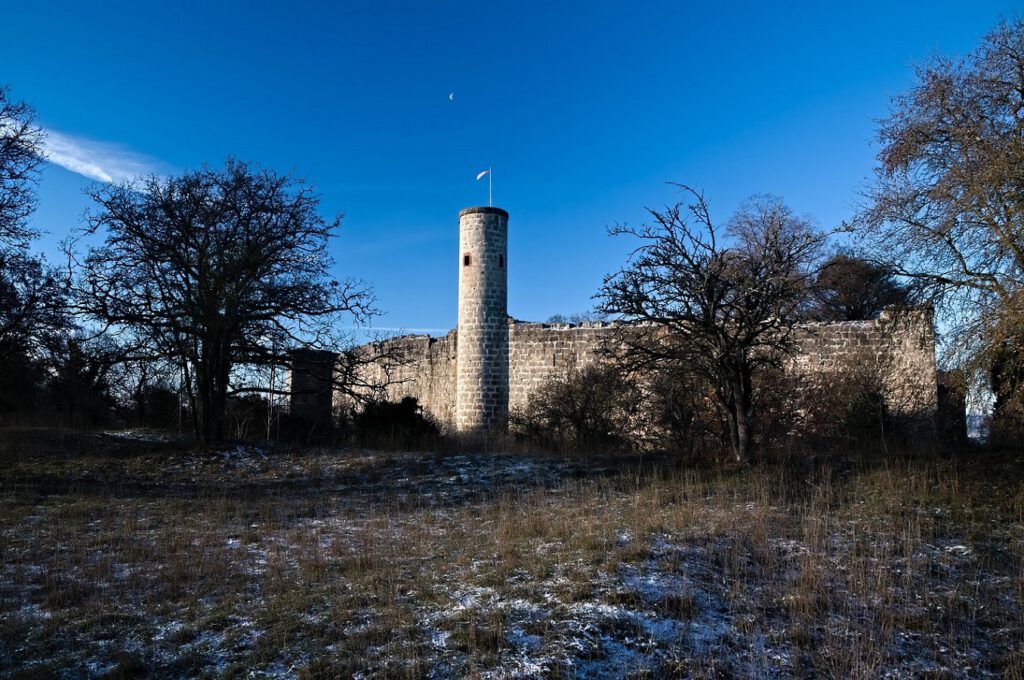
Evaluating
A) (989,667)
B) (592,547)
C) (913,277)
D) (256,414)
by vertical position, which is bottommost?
(989,667)

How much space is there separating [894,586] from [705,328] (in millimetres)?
5584

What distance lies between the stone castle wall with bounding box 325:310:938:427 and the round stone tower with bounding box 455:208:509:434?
44cm

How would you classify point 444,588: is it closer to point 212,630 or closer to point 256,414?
point 212,630

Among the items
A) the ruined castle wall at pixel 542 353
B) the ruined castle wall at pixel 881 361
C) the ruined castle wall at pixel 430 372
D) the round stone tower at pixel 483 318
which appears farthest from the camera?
the ruined castle wall at pixel 430 372

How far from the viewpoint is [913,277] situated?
11.3 metres

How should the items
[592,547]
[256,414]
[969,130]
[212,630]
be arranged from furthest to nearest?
[256,414] < [969,130] < [592,547] < [212,630]

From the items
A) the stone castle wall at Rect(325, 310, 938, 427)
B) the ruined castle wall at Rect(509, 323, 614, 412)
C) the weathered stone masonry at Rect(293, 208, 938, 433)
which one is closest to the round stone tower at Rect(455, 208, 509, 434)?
the weathered stone masonry at Rect(293, 208, 938, 433)

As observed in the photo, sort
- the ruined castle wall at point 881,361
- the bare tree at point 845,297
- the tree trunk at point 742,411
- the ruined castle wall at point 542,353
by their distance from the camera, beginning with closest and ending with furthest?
the tree trunk at point 742,411, the ruined castle wall at point 881,361, the ruined castle wall at point 542,353, the bare tree at point 845,297

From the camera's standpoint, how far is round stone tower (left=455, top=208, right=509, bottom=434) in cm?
2212

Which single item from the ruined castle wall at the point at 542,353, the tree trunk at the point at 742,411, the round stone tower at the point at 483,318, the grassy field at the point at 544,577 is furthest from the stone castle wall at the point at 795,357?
the grassy field at the point at 544,577

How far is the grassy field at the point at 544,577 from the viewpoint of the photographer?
4.88 metres

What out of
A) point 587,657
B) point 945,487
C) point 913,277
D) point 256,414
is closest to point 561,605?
point 587,657

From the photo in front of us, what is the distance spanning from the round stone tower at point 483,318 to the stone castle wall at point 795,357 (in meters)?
0.44

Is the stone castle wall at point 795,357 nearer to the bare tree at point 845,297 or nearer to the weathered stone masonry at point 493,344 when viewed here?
the weathered stone masonry at point 493,344
